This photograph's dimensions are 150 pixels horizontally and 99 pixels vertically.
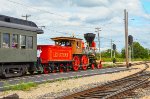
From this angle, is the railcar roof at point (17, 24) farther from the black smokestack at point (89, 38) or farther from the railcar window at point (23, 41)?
the black smokestack at point (89, 38)

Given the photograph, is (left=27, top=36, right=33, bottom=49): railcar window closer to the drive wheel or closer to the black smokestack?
the drive wheel

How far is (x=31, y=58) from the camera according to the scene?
77.2ft

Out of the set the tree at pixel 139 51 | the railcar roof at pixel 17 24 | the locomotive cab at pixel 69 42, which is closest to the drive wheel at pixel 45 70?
the railcar roof at pixel 17 24

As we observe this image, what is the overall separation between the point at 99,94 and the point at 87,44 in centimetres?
2328

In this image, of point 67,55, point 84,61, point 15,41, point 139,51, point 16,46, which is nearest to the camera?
point 15,41

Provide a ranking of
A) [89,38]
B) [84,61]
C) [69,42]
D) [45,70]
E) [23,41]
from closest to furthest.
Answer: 1. [23,41]
2. [45,70]
3. [69,42]
4. [84,61]
5. [89,38]

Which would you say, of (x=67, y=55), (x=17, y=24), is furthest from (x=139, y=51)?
(x=17, y=24)

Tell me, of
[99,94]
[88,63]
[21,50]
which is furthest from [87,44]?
[99,94]

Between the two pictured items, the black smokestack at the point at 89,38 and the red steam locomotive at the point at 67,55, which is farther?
the black smokestack at the point at 89,38

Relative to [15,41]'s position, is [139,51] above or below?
above

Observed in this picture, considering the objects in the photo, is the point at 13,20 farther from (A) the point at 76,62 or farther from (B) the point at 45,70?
(A) the point at 76,62

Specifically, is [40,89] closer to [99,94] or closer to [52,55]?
[99,94]

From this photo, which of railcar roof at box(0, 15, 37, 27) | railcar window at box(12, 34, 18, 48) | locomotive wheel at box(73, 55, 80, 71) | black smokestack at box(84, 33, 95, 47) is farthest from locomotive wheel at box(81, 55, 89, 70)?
railcar window at box(12, 34, 18, 48)

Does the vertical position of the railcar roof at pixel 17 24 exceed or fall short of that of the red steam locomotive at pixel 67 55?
it exceeds it
